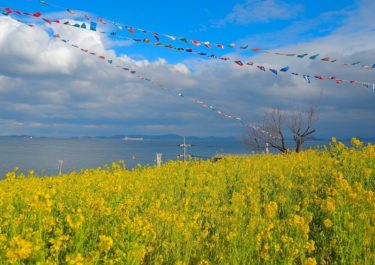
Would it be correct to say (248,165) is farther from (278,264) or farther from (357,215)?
(278,264)

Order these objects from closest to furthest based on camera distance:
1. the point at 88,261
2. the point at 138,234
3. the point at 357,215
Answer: the point at 88,261 → the point at 138,234 → the point at 357,215

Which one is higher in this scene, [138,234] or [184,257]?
[138,234]

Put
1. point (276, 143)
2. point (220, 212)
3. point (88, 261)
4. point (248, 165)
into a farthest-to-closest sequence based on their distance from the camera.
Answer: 1. point (276, 143)
2. point (248, 165)
3. point (220, 212)
4. point (88, 261)

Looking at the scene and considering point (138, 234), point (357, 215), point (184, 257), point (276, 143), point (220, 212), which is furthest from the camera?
point (276, 143)

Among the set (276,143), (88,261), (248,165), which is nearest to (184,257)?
(88,261)

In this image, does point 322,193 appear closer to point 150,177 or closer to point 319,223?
point 319,223

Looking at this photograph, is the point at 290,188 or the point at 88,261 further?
the point at 290,188

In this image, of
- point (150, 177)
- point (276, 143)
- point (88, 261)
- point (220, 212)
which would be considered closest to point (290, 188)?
point (220, 212)

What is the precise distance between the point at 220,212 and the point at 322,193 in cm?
313

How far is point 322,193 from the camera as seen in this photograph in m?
9.24

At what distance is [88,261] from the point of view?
4398mm

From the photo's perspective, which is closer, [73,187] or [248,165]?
[73,187]

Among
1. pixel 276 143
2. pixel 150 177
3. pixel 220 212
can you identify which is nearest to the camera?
pixel 220 212

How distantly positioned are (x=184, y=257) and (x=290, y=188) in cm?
442
